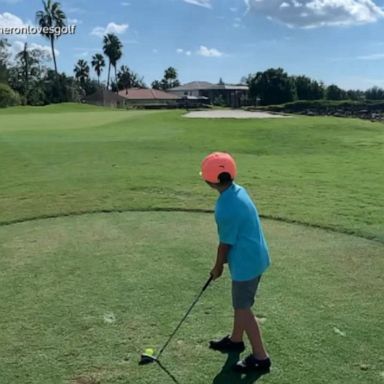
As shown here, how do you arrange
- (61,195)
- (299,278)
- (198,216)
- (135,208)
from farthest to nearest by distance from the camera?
(61,195), (135,208), (198,216), (299,278)

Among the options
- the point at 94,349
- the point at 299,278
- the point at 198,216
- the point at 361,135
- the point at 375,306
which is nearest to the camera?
the point at 94,349

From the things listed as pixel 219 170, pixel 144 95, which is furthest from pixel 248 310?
pixel 144 95

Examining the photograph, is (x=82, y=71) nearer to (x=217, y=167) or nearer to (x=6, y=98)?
(x=6, y=98)

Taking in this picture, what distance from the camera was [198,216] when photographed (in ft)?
29.3

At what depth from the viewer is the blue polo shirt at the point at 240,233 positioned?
372cm

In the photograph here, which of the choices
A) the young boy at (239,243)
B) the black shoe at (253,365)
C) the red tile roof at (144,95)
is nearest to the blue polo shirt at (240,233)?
the young boy at (239,243)

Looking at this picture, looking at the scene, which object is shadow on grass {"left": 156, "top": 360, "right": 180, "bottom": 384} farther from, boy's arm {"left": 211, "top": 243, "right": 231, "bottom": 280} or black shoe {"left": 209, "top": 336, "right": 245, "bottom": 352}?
boy's arm {"left": 211, "top": 243, "right": 231, "bottom": 280}

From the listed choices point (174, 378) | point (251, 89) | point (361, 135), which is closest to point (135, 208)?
point (174, 378)

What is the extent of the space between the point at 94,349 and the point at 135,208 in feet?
17.7

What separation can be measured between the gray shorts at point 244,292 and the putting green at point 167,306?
46 cm

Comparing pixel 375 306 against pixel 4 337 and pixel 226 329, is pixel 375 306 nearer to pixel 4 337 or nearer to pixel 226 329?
pixel 226 329

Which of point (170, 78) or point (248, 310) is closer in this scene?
point (248, 310)

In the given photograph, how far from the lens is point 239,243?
3.79 metres

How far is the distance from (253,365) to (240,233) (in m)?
0.91
